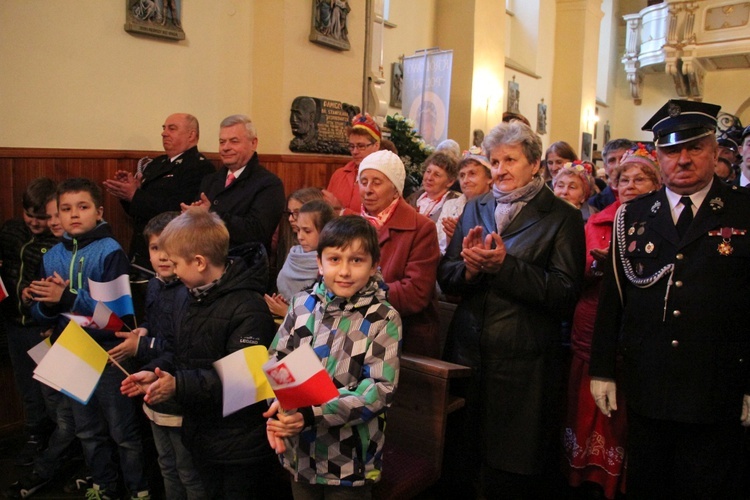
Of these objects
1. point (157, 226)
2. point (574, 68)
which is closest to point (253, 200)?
point (157, 226)

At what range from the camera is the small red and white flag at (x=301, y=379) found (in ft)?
5.23

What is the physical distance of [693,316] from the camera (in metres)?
2.08

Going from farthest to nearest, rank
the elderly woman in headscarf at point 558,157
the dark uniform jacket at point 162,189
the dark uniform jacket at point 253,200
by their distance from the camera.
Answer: the elderly woman in headscarf at point 558,157 < the dark uniform jacket at point 162,189 < the dark uniform jacket at point 253,200

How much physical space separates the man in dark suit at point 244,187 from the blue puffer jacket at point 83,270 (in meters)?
0.79

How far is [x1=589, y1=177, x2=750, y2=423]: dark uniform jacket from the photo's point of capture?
6.75 feet

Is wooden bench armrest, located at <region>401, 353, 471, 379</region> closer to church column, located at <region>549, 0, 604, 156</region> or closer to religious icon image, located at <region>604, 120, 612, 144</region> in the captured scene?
church column, located at <region>549, 0, 604, 156</region>

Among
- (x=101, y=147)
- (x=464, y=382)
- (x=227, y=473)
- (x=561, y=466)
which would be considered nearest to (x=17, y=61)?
(x=101, y=147)

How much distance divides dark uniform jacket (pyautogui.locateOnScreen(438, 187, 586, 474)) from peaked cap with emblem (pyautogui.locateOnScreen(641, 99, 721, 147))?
44cm

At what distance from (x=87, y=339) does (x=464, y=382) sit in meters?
1.42

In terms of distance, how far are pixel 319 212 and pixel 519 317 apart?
980mm

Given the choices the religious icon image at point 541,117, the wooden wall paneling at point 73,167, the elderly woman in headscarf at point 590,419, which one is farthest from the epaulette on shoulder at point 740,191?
the religious icon image at point 541,117

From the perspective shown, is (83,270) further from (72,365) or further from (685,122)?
(685,122)

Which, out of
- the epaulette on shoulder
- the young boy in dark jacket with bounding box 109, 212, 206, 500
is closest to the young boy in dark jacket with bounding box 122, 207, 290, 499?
A: the young boy in dark jacket with bounding box 109, 212, 206, 500

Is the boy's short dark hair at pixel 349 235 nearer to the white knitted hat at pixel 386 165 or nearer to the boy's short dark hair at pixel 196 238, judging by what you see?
the boy's short dark hair at pixel 196 238
